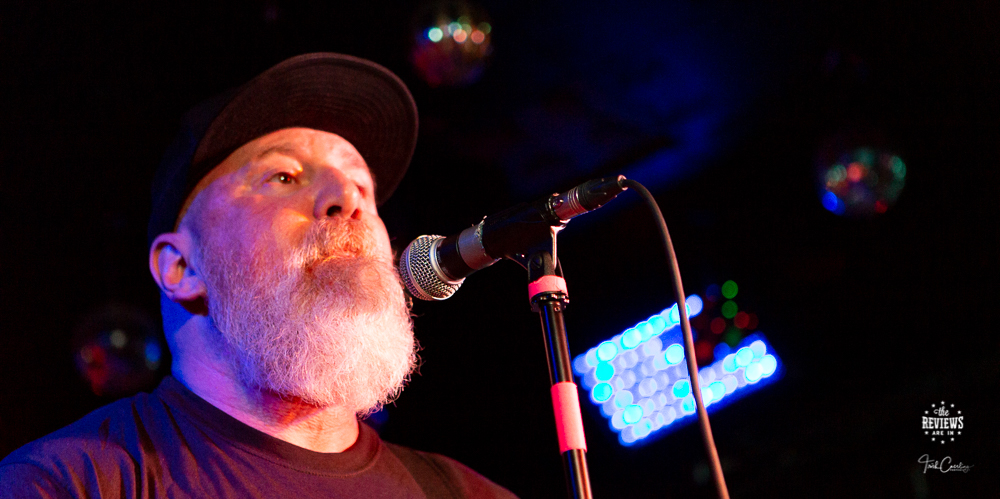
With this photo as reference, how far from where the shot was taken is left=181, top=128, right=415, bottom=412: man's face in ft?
5.64

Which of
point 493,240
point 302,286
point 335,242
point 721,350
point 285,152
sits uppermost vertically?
point 721,350

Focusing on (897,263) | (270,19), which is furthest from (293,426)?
(897,263)

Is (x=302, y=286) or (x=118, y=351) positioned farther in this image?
(x=118, y=351)

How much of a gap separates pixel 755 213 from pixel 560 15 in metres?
2.25

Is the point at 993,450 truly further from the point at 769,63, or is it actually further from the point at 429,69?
the point at 429,69

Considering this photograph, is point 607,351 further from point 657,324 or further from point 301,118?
point 301,118

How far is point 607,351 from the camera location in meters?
5.16

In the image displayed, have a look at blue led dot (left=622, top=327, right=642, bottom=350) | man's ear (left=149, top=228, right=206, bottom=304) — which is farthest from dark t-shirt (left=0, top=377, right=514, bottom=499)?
blue led dot (left=622, top=327, right=642, bottom=350)

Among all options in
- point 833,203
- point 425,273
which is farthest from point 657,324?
point 425,273

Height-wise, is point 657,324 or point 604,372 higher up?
point 657,324

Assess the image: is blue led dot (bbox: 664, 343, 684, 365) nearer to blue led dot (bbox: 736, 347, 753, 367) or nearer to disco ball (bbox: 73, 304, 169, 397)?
blue led dot (bbox: 736, 347, 753, 367)

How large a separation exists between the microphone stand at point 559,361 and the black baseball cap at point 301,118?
115 cm

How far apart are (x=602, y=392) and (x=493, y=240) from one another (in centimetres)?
401

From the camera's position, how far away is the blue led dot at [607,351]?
5145 mm
